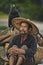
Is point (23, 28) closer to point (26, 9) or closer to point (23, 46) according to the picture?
point (23, 46)

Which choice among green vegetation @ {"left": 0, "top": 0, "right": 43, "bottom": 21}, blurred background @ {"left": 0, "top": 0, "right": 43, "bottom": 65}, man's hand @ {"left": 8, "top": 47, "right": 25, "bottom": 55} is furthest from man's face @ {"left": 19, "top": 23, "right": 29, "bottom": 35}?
green vegetation @ {"left": 0, "top": 0, "right": 43, "bottom": 21}

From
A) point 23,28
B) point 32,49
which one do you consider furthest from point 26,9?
point 32,49

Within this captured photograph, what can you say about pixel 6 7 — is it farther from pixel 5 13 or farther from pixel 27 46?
pixel 27 46

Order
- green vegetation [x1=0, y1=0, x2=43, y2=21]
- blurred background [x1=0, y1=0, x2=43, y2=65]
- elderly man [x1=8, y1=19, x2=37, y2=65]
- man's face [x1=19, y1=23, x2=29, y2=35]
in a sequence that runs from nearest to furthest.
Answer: elderly man [x1=8, y1=19, x2=37, y2=65]
man's face [x1=19, y1=23, x2=29, y2=35]
blurred background [x1=0, y1=0, x2=43, y2=65]
green vegetation [x1=0, y1=0, x2=43, y2=21]

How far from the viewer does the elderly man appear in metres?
6.58

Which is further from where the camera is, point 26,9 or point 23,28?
point 26,9

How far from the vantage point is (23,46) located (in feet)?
21.9

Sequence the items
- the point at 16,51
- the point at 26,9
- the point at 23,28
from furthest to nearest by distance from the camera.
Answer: the point at 26,9 < the point at 23,28 < the point at 16,51

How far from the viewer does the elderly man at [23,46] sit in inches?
259

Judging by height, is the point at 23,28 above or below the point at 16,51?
above

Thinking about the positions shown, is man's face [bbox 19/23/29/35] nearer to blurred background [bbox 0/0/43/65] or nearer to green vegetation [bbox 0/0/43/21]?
blurred background [bbox 0/0/43/65]

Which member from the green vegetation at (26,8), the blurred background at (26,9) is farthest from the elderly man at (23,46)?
the green vegetation at (26,8)

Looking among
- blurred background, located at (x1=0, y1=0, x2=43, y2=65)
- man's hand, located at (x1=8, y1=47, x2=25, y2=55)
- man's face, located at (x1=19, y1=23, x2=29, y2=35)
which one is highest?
man's face, located at (x1=19, y1=23, x2=29, y2=35)

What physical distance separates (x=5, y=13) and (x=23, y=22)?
1770cm
